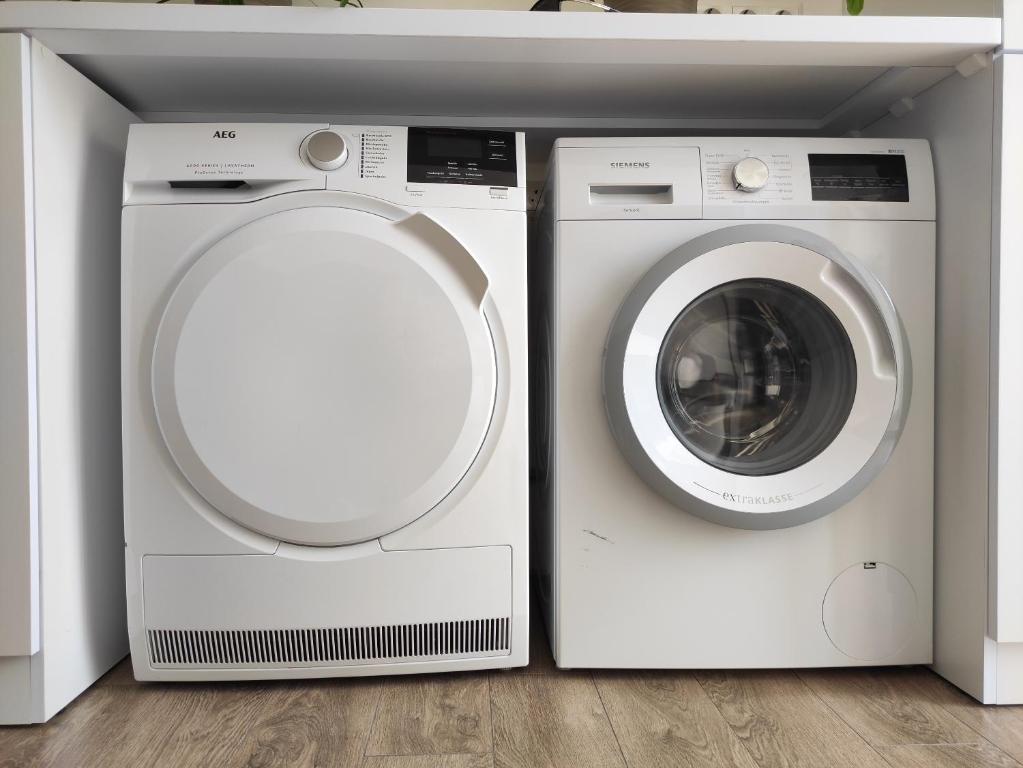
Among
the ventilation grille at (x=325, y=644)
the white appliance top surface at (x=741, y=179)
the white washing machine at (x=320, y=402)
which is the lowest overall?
the ventilation grille at (x=325, y=644)

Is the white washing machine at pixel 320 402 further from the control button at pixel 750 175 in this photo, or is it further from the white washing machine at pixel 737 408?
the control button at pixel 750 175

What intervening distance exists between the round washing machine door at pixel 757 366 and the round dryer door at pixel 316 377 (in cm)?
28

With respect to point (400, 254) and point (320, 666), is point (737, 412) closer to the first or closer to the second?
point (400, 254)

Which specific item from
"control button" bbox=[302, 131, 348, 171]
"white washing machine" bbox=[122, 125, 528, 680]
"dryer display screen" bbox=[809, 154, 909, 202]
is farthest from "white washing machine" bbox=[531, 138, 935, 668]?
"control button" bbox=[302, 131, 348, 171]

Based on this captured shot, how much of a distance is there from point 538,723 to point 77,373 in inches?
35.8

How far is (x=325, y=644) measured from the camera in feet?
3.92

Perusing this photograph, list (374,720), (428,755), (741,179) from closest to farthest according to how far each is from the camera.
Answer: (428,755) < (374,720) < (741,179)

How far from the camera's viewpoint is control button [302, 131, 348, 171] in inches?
46.6

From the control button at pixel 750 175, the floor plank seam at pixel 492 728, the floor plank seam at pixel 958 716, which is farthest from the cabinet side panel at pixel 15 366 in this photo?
the floor plank seam at pixel 958 716

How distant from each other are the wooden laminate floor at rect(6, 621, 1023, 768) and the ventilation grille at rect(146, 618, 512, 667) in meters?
0.06

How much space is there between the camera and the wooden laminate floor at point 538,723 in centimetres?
99

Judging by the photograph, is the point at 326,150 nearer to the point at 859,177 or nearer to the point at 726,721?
the point at 859,177

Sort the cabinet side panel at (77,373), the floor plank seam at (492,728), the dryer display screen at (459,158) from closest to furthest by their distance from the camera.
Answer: the floor plank seam at (492,728), the cabinet side panel at (77,373), the dryer display screen at (459,158)

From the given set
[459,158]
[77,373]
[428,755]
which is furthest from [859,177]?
[77,373]
